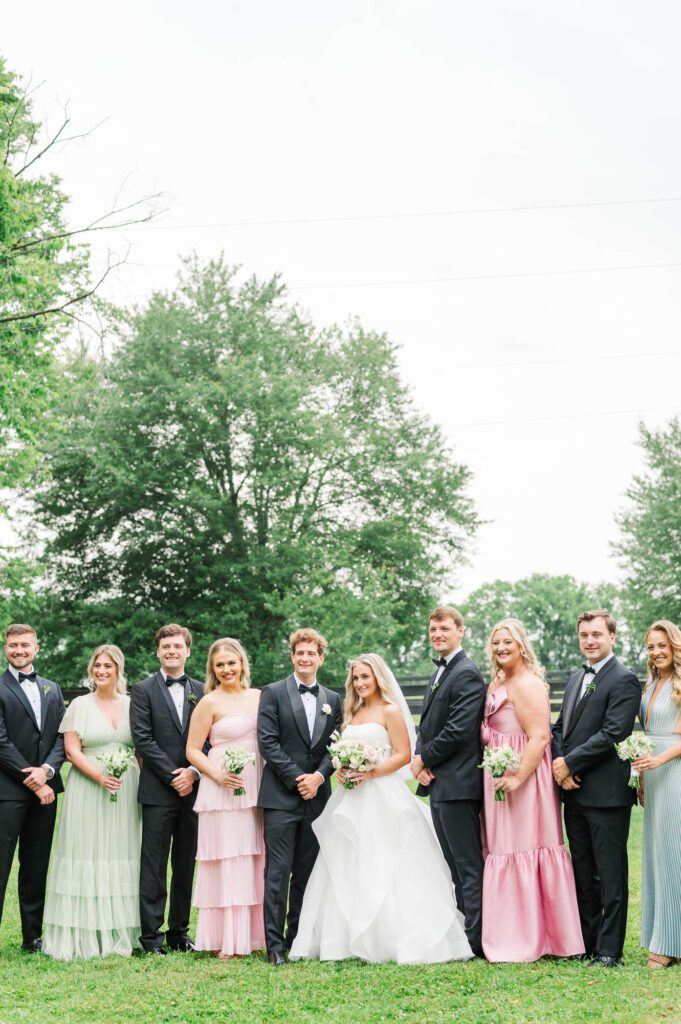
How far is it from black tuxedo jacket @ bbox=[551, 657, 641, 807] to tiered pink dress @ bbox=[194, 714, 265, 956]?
7.29ft

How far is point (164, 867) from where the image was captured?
7.70 m

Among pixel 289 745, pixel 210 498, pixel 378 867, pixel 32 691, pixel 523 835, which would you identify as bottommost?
pixel 378 867

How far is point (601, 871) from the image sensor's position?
680 centimetres

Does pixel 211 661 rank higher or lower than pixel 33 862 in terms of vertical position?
higher

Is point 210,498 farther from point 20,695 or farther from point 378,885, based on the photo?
point 378,885

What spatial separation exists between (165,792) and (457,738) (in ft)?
7.28

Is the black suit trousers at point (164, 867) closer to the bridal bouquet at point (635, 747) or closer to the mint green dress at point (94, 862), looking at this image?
Result: the mint green dress at point (94, 862)

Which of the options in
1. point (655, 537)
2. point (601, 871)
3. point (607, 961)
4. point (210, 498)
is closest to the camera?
point (607, 961)

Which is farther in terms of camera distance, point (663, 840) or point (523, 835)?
point (523, 835)

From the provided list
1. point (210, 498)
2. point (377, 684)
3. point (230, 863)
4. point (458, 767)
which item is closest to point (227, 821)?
point (230, 863)

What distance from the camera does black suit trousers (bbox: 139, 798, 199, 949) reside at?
7.59m

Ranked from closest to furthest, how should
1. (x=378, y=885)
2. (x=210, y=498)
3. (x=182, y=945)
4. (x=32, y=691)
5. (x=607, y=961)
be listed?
(x=607, y=961) < (x=378, y=885) < (x=182, y=945) < (x=32, y=691) < (x=210, y=498)

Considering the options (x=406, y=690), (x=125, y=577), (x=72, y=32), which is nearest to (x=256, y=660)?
(x=125, y=577)

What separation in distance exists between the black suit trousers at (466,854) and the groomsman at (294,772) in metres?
0.90
